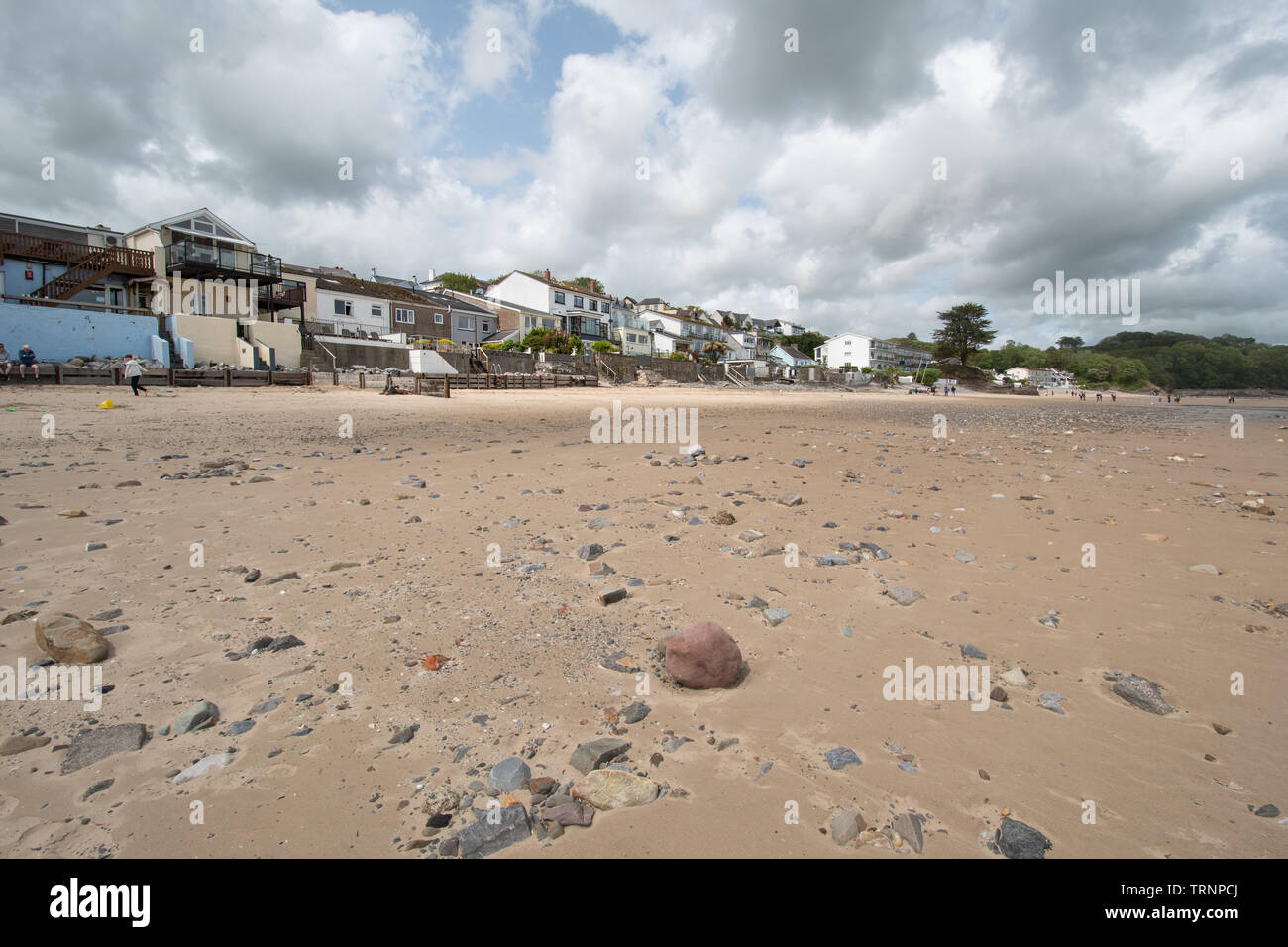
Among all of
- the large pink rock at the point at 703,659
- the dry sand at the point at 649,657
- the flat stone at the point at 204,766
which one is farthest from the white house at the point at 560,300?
the flat stone at the point at 204,766

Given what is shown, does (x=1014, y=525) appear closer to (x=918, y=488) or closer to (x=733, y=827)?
(x=918, y=488)

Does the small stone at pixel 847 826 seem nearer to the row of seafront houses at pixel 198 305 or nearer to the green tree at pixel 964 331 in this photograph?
the row of seafront houses at pixel 198 305

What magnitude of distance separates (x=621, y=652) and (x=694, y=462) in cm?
720

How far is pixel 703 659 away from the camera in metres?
3.44

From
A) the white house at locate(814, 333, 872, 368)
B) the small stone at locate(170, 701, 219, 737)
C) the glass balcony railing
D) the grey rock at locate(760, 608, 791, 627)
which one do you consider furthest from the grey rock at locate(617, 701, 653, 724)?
the white house at locate(814, 333, 872, 368)

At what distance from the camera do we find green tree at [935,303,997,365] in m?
95.4

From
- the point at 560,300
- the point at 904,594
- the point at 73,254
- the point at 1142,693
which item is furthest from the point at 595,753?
the point at 560,300

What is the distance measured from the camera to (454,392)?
34.9m

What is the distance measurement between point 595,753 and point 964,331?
11217 cm

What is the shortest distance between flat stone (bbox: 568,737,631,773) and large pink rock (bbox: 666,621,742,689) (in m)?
0.66

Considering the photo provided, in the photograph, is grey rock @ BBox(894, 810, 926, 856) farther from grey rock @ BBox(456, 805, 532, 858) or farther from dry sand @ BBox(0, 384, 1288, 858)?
grey rock @ BBox(456, 805, 532, 858)

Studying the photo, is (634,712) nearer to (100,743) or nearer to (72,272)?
(100,743)

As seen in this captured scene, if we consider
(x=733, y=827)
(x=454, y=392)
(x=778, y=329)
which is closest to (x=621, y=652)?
(x=733, y=827)

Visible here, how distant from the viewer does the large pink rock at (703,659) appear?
3.42 meters
